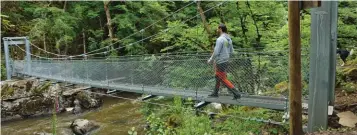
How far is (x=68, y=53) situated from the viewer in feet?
41.8

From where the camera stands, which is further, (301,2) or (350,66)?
(350,66)

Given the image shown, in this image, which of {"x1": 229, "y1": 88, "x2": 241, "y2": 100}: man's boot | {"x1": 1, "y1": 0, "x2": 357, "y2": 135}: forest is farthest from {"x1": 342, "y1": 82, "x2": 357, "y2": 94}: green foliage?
{"x1": 229, "y1": 88, "x2": 241, "y2": 100}: man's boot

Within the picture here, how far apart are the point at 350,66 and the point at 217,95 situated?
2046mm

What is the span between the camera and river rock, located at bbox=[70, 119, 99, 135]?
6.25 meters

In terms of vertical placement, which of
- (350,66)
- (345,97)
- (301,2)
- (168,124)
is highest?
(301,2)

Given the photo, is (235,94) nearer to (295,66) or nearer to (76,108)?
(295,66)

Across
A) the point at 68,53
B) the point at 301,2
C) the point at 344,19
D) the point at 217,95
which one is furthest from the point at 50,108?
the point at 301,2

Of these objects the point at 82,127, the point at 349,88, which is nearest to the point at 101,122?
the point at 82,127

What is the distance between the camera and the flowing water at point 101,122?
254 inches

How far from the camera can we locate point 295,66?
2.52 meters

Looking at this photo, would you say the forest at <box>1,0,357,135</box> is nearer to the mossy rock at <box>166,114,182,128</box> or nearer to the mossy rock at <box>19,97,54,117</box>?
the mossy rock at <box>166,114,182,128</box>

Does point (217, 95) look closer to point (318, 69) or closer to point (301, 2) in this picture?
point (318, 69)

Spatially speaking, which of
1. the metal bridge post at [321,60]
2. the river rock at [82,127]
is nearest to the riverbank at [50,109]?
the river rock at [82,127]

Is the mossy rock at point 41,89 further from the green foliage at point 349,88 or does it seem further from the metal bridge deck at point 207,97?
the green foliage at point 349,88
